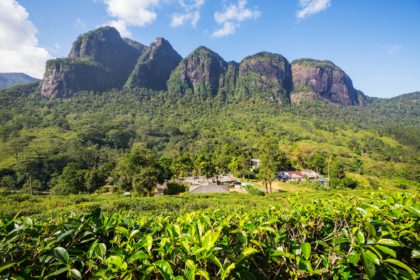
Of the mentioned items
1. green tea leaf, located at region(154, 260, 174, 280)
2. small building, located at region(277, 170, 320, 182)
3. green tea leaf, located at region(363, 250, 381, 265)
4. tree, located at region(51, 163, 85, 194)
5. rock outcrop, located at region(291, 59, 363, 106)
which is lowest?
small building, located at region(277, 170, 320, 182)

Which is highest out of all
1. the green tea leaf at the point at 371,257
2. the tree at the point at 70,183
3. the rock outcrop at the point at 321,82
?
the rock outcrop at the point at 321,82

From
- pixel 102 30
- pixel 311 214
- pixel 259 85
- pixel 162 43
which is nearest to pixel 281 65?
pixel 259 85

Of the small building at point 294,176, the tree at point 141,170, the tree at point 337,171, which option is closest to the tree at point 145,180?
the tree at point 141,170

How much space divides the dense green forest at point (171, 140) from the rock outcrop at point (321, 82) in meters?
23.9

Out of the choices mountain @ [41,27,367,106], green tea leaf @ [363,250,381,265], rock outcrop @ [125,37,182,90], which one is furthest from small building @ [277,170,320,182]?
rock outcrop @ [125,37,182,90]

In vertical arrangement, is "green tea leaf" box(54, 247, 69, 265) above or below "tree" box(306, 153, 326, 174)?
above

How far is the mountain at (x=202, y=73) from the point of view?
143000mm

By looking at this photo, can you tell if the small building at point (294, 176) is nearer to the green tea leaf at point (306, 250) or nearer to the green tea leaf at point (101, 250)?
the green tea leaf at point (306, 250)

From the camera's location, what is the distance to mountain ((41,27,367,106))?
143 m

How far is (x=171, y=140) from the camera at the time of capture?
270 feet

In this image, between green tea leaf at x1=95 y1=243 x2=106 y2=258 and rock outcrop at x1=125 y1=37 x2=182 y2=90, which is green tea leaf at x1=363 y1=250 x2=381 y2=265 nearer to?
green tea leaf at x1=95 y1=243 x2=106 y2=258

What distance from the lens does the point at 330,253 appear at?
1.38m

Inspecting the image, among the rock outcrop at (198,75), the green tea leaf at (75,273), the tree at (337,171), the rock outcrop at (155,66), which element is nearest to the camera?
the green tea leaf at (75,273)

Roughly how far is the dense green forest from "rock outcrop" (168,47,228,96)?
9693 millimetres
